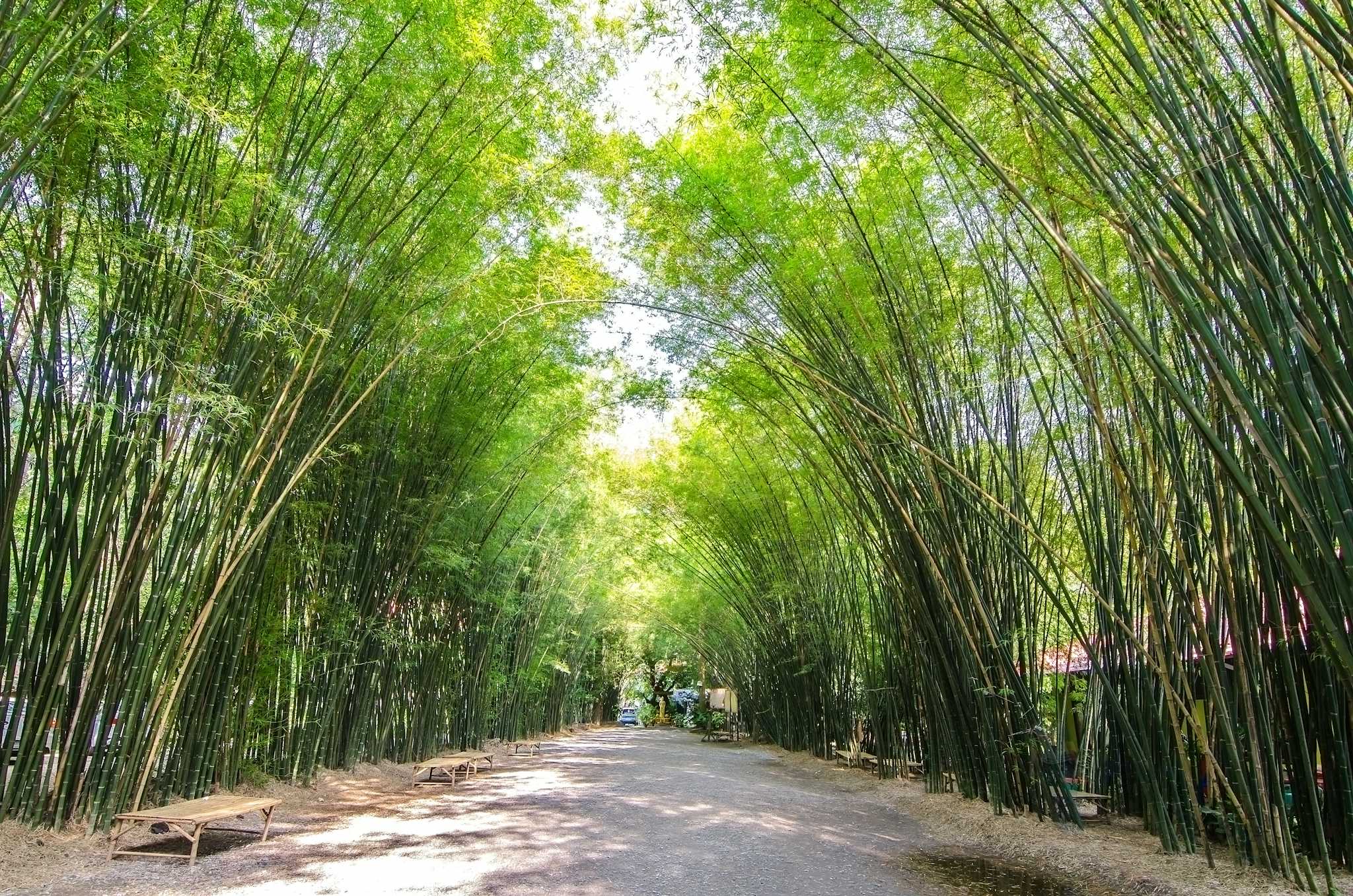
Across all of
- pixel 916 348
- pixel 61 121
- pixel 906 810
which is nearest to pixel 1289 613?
pixel 916 348

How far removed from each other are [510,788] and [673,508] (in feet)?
16.6

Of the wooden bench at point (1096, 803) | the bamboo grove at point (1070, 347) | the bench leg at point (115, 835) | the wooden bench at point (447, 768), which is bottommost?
the wooden bench at point (447, 768)

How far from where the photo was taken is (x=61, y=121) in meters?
2.69

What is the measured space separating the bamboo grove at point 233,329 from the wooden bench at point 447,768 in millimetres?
614

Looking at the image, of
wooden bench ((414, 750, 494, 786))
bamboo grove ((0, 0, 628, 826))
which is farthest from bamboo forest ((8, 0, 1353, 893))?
wooden bench ((414, 750, 494, 786))

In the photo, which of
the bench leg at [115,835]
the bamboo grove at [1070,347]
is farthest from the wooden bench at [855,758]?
the bench leg at [115,835]

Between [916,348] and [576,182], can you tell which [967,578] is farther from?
[576,182]

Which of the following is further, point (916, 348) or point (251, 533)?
point (916, 348)

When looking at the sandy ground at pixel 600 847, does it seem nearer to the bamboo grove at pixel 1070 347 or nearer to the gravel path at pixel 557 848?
the gravel path at pixel 557 848

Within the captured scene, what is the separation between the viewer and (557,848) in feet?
12.2

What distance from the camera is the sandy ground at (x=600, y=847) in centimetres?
293

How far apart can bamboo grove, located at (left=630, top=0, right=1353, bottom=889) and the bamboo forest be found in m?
0.03

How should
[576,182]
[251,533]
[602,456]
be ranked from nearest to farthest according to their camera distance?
1. [251,533]
2. [576,182]
3. [602,456]

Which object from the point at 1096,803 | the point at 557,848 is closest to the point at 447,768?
the point at 557,848
